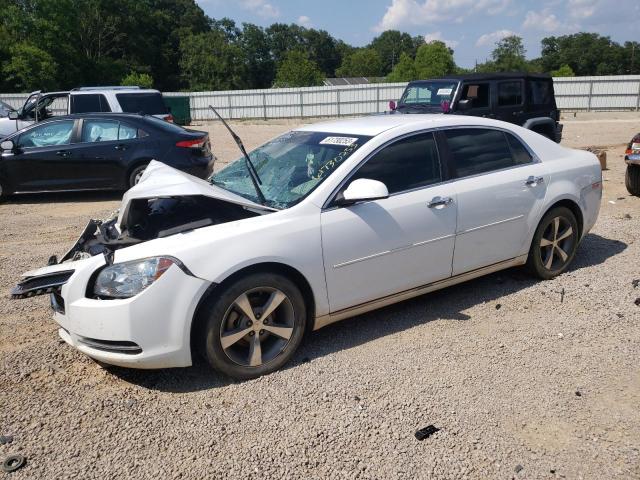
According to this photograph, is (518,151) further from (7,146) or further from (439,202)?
(7,146)

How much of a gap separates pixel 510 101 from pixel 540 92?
3.03 feet

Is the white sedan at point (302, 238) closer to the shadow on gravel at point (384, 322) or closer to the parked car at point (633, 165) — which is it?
the shadow on gravel at point (384, 322)

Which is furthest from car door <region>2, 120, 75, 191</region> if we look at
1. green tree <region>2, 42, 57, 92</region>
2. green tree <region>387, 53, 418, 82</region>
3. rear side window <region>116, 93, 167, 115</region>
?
green tree <region>387, 53, 418, 82</region>

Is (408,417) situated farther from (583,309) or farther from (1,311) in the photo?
(1,311)

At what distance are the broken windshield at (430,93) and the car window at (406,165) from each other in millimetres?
7470

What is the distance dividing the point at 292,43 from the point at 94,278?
113m

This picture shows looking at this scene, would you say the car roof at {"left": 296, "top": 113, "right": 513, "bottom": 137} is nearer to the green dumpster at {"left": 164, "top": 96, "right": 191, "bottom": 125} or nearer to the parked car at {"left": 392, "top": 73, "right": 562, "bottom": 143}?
the parked car at {"left": 392, "top": 73, "right": 562, "bottom": 143}

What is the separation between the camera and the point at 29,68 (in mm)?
41062

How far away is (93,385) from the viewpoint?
364cm

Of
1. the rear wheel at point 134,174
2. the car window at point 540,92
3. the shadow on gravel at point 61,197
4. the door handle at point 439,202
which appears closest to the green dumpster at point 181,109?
the shadow on gravel at point 61,197

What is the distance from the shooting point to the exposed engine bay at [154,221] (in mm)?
3718

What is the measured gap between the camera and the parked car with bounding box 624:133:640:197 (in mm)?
8668

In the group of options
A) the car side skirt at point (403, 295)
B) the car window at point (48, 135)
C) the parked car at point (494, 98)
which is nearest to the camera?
the car side skirt at point (403, 295)

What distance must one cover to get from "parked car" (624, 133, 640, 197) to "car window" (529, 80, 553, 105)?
363 cm
